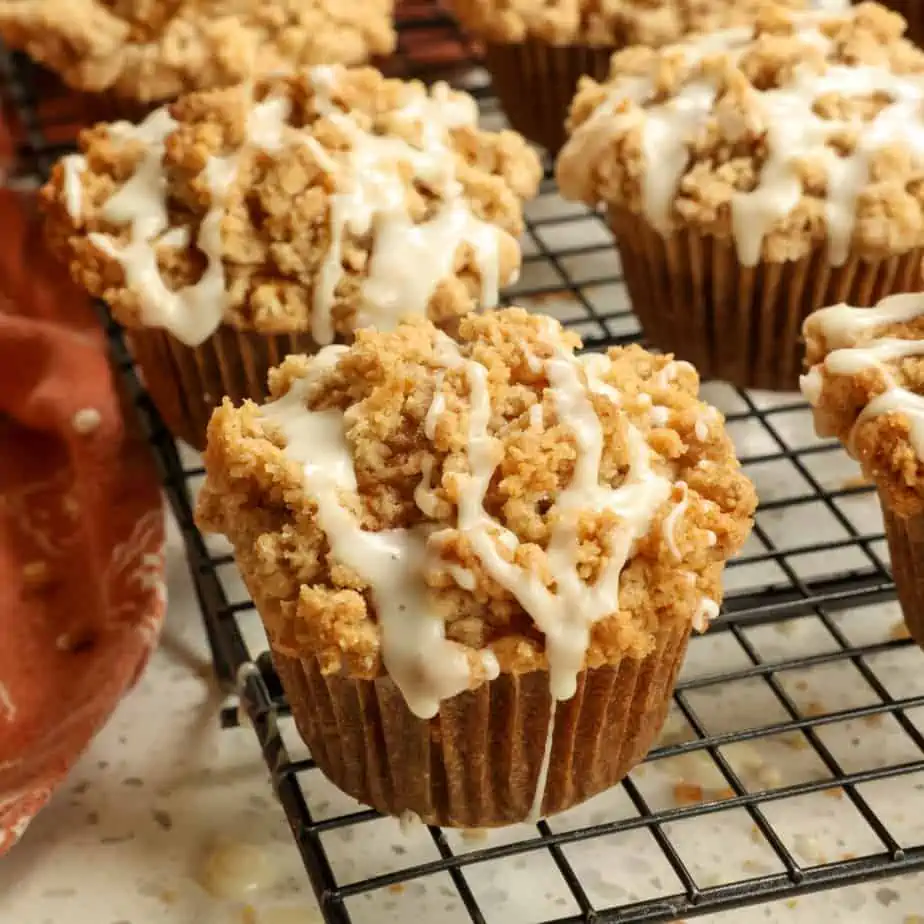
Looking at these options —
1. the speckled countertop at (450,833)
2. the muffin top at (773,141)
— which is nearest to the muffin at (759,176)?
the muffin top at (773,141)

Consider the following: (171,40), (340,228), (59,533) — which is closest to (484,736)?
(340,228)

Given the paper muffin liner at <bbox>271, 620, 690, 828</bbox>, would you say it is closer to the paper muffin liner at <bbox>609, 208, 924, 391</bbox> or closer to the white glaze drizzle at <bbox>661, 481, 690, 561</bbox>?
the white glaze drizzle at <bbox>661, 481, 690, 561</bbox>

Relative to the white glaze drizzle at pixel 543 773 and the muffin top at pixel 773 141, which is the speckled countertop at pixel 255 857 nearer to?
the white glaze drizzle at pixel 543 773

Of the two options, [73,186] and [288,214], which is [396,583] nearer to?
[288,214]

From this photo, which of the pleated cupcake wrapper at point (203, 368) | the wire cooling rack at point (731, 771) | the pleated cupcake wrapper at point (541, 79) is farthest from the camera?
the pleated cupcake wrapper at point (541, 79)

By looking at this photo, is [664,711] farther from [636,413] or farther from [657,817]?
[636,413]

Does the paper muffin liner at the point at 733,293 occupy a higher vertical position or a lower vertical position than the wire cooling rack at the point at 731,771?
higher

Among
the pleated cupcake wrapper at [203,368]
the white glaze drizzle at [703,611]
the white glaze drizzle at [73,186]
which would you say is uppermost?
the white glaze drizzle at [73,186]
